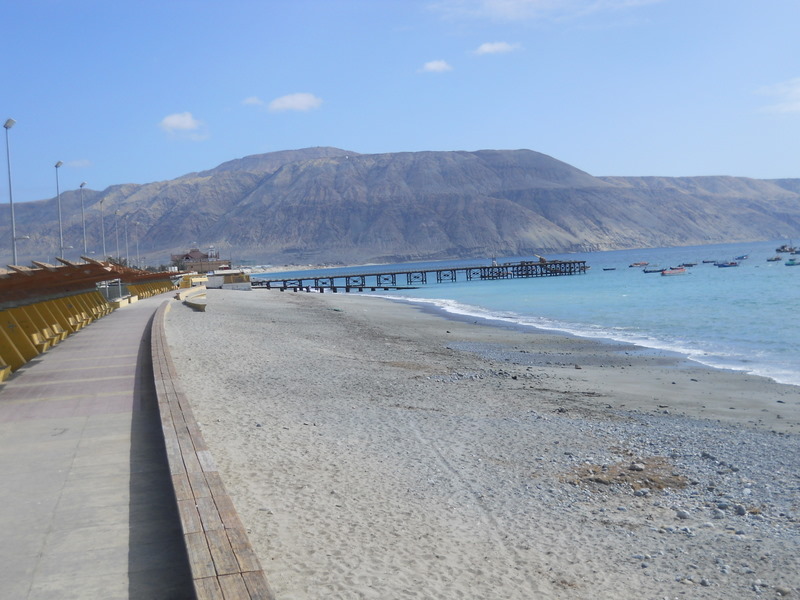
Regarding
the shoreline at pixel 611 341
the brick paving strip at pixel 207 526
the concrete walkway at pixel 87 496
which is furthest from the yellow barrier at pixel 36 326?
the shoreline at pixel 611 341

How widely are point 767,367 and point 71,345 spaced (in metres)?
15.1

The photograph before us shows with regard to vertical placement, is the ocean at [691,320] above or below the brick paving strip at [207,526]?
below

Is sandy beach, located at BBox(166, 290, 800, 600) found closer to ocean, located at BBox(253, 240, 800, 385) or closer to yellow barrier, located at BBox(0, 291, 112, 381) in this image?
yellow barrier, located at BBox(0, 291, 112, 381)

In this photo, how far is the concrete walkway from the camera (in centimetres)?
443

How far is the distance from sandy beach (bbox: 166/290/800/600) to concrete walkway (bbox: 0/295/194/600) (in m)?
0.68

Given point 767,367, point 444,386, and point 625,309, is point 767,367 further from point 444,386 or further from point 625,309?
point 625,309

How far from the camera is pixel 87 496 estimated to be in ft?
19.0

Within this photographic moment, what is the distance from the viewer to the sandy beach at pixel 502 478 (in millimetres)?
5512

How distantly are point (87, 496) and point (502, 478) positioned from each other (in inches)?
158

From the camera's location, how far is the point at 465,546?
5.93 metres

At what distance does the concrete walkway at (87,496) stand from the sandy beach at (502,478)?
68 cm

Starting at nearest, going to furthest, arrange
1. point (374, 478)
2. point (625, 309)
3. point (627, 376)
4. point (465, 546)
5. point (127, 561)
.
Result: point (127, 561)
point (465, 546)
point (374, 478)
point (627, 376)
point (625, 309)

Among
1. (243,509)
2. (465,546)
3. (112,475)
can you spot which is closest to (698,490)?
(465,546)

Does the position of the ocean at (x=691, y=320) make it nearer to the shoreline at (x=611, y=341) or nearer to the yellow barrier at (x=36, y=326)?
the shoreline at (x=611, y=341)
